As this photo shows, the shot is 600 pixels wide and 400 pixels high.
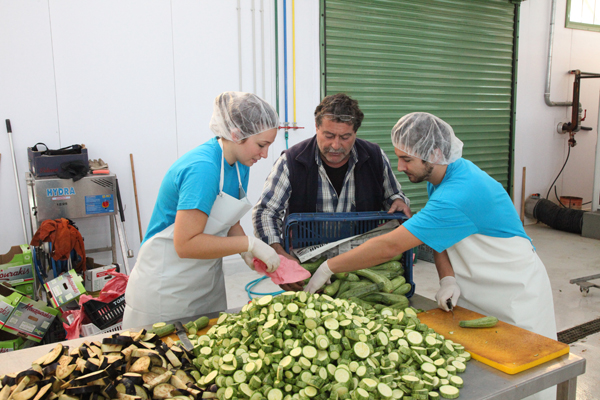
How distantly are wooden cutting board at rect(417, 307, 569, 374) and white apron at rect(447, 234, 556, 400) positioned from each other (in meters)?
0.14

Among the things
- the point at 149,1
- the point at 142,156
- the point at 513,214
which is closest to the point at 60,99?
the point at 142,156

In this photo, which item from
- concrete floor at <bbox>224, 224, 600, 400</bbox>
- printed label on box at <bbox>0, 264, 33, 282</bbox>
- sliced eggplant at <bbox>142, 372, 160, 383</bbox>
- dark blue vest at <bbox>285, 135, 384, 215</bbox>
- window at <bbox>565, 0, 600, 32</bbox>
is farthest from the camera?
window at <bbox>565, 0, 600, 32</bbox>

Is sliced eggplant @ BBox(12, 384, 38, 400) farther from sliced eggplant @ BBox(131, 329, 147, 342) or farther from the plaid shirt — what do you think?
the plaid shirt

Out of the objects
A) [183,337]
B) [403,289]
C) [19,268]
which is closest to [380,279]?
[403,289]

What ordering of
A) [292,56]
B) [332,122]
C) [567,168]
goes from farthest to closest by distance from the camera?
[567,168]
[292,56]
[332,122]

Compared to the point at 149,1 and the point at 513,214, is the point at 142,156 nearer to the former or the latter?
the point at 149,1

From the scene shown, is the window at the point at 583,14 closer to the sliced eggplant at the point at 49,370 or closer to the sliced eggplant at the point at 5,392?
the sliced eggplant at the point at 49,370

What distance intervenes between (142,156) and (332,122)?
3038mm

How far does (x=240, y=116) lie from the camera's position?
1.88 meters

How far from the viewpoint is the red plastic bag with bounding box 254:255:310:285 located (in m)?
1.94

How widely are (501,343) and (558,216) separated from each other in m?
6.60

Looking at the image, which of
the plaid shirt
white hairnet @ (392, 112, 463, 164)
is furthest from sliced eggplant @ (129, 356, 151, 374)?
white hairnet @ (392, 112, 463, 164)

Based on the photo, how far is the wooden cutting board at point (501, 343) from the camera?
149 centimetres

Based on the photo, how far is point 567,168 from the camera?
313 inches
